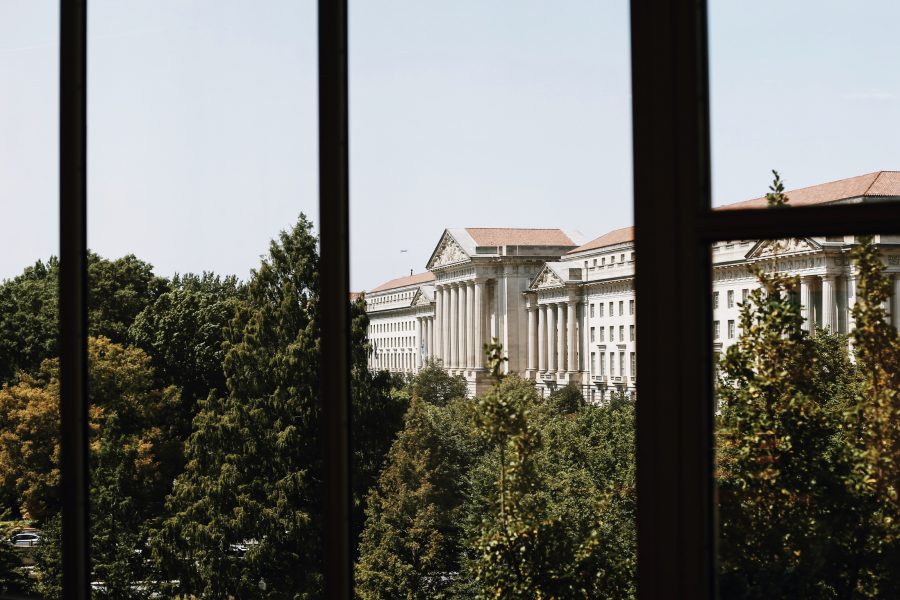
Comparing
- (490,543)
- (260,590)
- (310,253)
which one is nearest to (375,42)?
(310,253)

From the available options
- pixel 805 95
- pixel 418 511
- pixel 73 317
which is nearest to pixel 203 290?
pixel 418 511

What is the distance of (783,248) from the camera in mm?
1288

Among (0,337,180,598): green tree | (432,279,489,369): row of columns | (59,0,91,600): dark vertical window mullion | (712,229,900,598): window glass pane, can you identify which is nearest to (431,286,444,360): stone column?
(432,279,489,369): row of columns

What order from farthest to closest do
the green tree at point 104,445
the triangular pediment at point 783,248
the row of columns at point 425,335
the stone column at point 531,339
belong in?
1. the green tree at point 104,445
2. the stone column at point 531,339
3. the row of columns at point 425,335
4. the triangular pediment at point 783,248

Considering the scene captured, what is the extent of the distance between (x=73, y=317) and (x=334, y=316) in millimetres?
432

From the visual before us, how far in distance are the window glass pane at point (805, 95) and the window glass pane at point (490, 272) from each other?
35.4 inches

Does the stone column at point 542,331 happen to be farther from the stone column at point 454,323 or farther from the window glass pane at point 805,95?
the window glass pane at point 805,95

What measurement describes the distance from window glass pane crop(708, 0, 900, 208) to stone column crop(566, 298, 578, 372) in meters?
0.75

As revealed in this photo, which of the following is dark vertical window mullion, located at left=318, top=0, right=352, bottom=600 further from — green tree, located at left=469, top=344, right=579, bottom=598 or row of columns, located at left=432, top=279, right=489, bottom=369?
green tree, located at left=469, top=344, right=579, bottom=598

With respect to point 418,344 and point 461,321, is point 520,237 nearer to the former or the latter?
point 418,344

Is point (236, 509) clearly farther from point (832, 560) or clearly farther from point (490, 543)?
point (832, 560)

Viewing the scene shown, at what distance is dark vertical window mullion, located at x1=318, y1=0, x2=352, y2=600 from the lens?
97 cm

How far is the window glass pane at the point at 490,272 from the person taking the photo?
2508mm

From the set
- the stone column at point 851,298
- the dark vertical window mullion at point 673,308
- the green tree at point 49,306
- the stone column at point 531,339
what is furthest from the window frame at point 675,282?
the green tree at point 49,306
